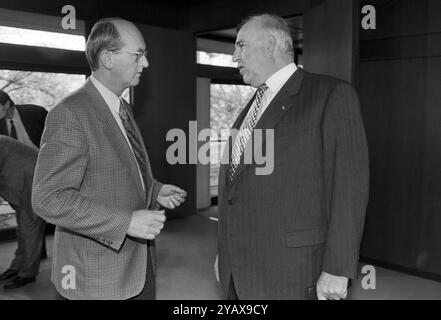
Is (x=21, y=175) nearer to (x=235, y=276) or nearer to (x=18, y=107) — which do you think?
Result: (x=18, y=107)

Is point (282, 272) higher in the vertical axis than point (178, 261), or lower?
higher

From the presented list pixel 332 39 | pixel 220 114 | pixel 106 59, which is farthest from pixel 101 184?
pixel 220 114

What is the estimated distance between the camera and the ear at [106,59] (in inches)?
65.0

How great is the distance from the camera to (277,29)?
70.1 inches

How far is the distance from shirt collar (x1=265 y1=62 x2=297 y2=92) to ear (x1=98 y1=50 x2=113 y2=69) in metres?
0.61

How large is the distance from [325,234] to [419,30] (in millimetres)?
3070

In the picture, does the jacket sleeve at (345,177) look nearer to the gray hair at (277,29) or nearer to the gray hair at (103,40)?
the gray hair at (277,29)

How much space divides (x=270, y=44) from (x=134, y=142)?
649 millimetres

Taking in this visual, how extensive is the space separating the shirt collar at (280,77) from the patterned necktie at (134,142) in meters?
0.57

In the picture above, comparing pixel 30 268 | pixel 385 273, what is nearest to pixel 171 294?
pixel 30 268

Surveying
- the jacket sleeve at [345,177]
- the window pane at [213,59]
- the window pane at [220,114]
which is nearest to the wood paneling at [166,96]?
the window pane at [213,59]

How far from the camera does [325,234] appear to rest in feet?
5.36

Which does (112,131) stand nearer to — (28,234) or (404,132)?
(28,234)

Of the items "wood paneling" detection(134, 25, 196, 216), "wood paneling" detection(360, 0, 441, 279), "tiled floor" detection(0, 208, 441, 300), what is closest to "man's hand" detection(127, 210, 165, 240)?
"tiled floor" detection(0, 208, 441, 300)
